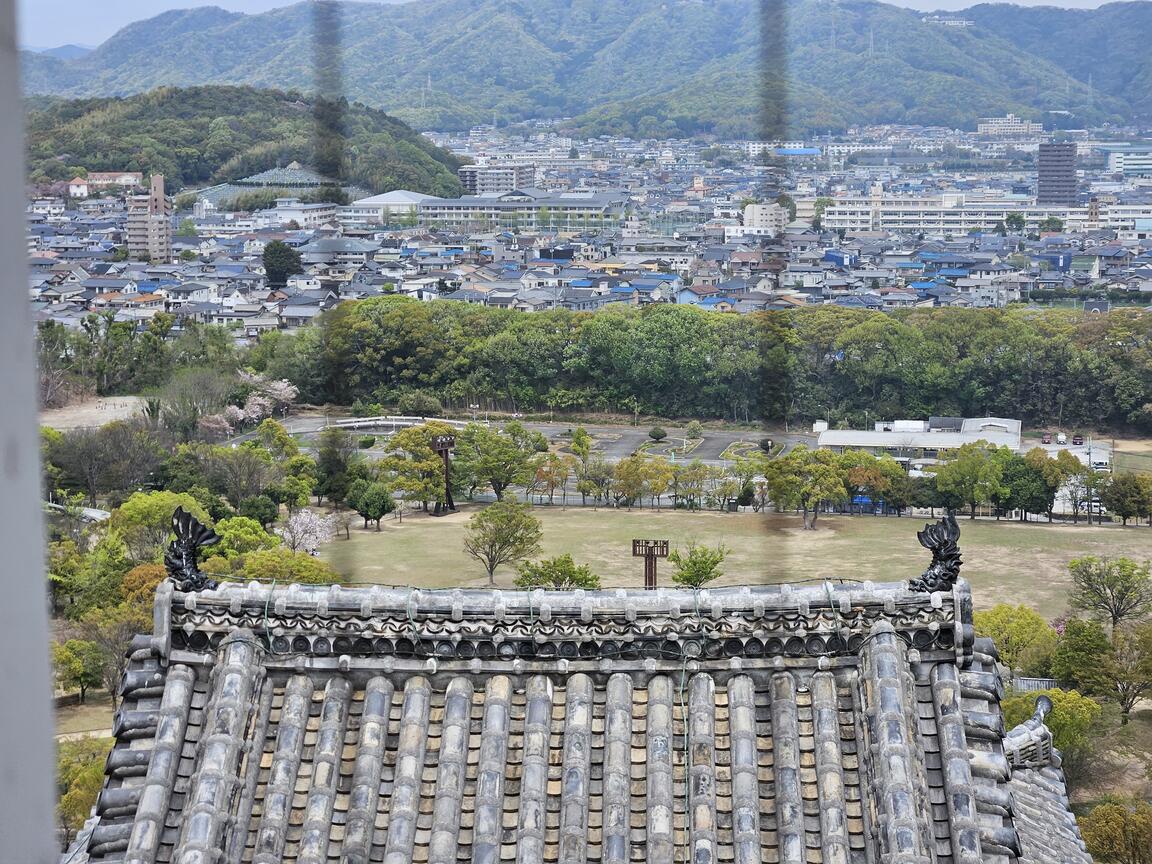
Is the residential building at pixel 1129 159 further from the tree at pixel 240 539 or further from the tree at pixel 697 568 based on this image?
the tree at pixel 240 539

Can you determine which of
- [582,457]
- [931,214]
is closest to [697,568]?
[582,457]

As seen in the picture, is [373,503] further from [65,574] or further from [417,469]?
[65,574]

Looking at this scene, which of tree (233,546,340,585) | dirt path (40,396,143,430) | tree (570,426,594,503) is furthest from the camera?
dirt path (40,396,143,430)

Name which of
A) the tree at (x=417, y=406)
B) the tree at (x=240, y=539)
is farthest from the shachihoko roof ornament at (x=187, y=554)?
the tree at (x=417, y=406)

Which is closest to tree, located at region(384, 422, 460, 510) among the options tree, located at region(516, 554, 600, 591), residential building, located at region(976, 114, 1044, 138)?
tree, located at region(516, 554, 600, 591)

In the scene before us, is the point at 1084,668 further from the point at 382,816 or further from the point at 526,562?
the point at 382,816

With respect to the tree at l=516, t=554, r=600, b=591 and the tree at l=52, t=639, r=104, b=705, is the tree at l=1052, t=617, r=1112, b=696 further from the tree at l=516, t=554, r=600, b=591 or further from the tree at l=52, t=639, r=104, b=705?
the tree at l=52, t=639, r=104, b=705
